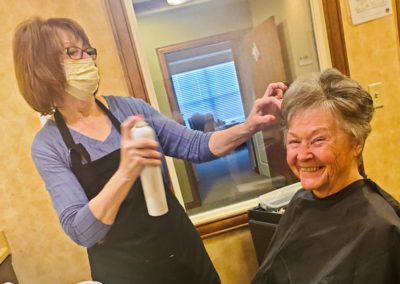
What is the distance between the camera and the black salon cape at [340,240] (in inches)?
31.3

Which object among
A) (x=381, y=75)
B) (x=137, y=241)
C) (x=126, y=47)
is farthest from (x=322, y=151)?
(x=381, y=75)

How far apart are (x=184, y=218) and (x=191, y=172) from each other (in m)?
0.53

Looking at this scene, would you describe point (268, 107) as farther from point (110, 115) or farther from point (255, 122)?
point (110, 115)

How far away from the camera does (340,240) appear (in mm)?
893

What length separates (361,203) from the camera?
87cm

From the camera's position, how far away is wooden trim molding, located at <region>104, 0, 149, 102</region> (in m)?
1.25

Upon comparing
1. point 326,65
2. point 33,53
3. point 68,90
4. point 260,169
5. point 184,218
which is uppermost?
point 33,53

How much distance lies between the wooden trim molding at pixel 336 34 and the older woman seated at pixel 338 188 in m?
0.87

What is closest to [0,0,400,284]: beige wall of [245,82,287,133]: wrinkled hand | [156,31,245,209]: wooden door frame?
[156,31,245,209]: wooden door frame

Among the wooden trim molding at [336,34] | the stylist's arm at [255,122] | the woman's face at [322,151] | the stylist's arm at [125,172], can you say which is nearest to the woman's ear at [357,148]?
the woman's face at [322,151]

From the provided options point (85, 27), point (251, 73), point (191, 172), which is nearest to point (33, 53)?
point (85, 27)

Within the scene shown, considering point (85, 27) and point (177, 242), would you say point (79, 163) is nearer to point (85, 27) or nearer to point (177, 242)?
point (177, 242)

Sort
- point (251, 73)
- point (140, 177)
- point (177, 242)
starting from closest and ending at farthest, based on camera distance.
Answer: point (140, 177) < point (177, 242) < point (251, 73)

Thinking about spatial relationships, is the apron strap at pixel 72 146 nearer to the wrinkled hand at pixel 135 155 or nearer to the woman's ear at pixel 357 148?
the wrinkled hand at pixel 135 155
